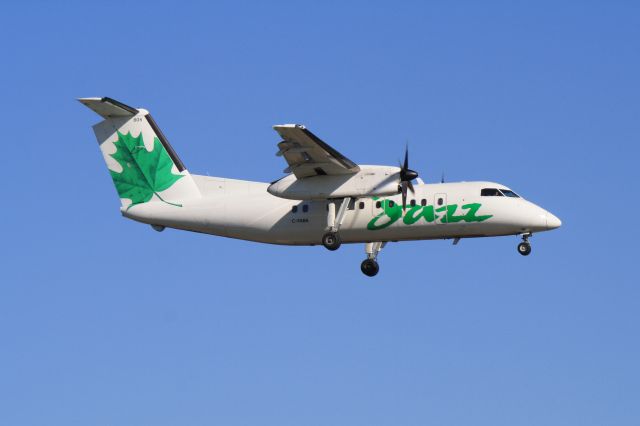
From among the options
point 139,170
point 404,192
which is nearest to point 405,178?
point 404,192

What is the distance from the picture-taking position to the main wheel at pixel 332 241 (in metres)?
30.7

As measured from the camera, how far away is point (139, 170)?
33188 mm

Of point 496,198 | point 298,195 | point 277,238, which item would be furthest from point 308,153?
point 496,198

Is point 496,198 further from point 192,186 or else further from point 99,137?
point 99,137

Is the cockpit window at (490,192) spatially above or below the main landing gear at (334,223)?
above

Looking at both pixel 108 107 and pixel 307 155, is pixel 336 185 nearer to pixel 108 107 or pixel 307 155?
pixel 307 155

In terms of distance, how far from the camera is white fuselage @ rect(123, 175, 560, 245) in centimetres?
3019

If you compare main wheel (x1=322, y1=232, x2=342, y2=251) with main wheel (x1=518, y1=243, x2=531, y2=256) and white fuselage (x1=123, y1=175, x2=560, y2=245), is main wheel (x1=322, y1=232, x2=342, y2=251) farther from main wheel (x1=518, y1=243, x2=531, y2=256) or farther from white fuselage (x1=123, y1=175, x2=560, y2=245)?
main wheel (x1=518, y1=243, x2=531, y2=256)

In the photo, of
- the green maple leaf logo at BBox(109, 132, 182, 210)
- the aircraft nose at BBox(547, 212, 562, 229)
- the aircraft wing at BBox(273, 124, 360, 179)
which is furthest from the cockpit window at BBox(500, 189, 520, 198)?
the green maple leaf logo at BBox(109, 132, 182, 210)

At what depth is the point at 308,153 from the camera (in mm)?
29750

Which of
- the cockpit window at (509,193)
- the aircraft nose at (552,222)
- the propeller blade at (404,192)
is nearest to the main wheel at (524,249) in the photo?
the aircraft nose at (552,222)

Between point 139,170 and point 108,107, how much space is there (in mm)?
2062

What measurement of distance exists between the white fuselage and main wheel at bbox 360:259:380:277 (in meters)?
1.73

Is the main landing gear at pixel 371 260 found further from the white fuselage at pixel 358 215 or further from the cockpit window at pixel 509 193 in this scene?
the cockpit window at pixel 509 193
